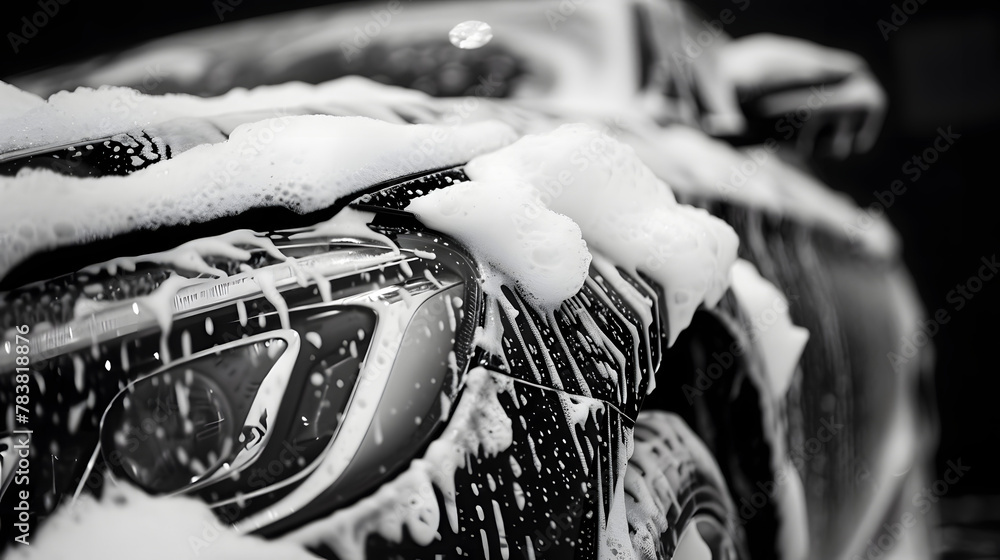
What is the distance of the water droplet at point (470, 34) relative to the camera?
0.93 meters

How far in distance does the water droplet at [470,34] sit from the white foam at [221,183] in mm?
284

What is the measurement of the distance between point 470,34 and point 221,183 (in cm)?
46

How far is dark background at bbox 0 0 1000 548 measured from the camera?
1.13 m

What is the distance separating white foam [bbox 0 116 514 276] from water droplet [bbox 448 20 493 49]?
28cm

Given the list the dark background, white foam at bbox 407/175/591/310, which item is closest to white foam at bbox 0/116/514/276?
white foam at bbox 407/175/591/310

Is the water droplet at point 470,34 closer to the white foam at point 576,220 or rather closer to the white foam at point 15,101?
the white foam at point 576,220

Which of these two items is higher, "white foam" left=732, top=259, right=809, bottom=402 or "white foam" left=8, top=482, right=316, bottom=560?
"white foam" left=8, top=482, right=316, bottom=560

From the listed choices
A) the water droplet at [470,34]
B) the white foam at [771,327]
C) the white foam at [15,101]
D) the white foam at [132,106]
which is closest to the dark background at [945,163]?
the white foam at [771,327]

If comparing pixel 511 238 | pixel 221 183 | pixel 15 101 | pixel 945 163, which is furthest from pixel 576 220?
pixel 945 163

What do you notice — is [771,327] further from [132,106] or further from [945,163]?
[132,106]

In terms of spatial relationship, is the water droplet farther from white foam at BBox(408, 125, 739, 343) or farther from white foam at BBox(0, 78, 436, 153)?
white foam at BBox(408, 125, 739, 343)

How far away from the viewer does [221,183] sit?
0.61 meters

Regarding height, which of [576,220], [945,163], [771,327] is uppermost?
[576,220]

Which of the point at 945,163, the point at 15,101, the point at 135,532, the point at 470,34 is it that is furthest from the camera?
the point at 945,163
